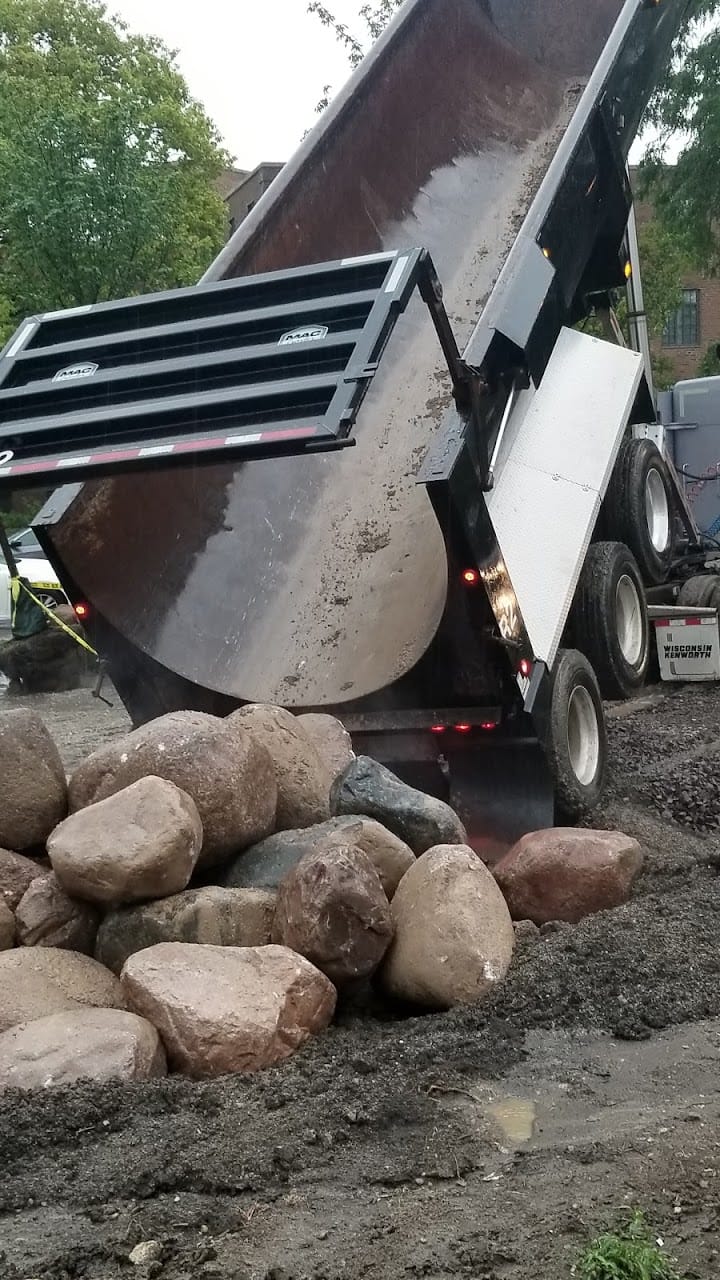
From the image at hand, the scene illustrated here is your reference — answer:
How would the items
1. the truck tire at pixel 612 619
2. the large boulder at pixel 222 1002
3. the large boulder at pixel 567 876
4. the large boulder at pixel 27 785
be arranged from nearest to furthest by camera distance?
the large boulder at pixel 222 1002 < the large boulder at pixel 27 785 < the large boulder at pixel 567 876 < the truck tire at pixel 612 619

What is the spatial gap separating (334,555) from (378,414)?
1081 millimetres

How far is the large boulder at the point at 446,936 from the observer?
3.61 m

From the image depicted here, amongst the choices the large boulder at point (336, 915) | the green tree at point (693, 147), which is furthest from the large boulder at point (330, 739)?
the green tree at point (693, 147)

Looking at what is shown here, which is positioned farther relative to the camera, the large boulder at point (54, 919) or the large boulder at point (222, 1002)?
the large boulder at point (54, 919)

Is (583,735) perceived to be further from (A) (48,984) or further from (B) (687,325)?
(B) (687,325)

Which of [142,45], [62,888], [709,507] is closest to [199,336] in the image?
[62,888]

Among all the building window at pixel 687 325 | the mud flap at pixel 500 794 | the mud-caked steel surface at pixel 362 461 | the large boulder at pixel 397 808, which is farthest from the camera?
the building window at pixel 687 325

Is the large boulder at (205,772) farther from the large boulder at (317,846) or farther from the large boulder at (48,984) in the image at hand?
the large boulder at (48,984)

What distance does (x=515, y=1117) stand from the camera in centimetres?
285

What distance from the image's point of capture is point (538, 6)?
8.70 m

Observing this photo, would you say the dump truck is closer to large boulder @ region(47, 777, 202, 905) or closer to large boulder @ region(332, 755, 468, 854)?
large boulder @ region(332, 755, 468, 854)

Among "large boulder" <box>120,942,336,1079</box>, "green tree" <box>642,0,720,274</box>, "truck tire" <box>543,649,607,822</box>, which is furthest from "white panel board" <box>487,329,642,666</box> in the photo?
"green tree" <box>642,0,720,274</box>

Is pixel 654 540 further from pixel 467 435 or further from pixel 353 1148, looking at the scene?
pixel 353 1148

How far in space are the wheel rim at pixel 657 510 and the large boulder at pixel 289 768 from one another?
3462 mm
